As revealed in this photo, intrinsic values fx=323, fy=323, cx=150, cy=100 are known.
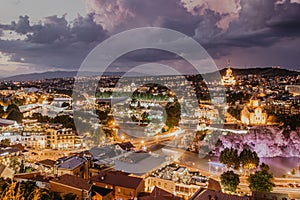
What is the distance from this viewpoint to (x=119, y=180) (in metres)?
6.21

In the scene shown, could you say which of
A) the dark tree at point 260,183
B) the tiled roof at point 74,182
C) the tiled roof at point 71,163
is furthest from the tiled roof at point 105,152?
the dark tree at point 260,183

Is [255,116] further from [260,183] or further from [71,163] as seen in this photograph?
[71,163]

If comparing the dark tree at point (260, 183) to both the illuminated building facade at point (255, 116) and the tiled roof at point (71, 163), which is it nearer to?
the tiled roof at point (71, 163)

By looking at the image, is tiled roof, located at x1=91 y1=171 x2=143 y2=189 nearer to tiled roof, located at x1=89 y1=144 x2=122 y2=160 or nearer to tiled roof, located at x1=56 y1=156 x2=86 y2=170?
tiled roof, located at x1=56 y1=156 x2=86 y2=170

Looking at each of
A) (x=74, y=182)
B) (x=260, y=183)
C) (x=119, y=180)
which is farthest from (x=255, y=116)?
(x=74, y=182)

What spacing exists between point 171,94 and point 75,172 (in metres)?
26.2

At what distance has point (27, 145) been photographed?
11.2 metres

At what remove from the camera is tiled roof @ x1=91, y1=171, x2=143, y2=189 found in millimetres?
6090

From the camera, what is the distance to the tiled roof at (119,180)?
6090 millimetres

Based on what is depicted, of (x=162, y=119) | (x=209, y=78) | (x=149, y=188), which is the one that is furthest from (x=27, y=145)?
(x=209, y=78)

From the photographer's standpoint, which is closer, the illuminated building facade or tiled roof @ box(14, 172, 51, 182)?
tiled roof @ box(14, 172, 51, 182)

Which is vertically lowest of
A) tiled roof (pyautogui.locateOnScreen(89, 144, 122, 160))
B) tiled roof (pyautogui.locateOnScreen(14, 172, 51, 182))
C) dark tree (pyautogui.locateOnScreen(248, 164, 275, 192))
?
dark tree (pyautogui.locateOnScreen(248, 164, 275, 192))

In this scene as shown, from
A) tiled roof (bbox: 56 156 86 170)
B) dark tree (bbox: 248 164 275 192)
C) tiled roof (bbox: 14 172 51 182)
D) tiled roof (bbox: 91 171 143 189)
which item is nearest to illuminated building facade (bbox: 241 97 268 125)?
dark tree (bbox: 248 164 275 192)

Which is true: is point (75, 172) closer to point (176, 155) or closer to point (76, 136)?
point (176, 155)
